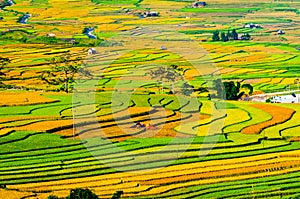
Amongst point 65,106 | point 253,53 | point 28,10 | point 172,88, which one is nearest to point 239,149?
point 65,106

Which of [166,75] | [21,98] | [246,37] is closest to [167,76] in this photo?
[166,75]

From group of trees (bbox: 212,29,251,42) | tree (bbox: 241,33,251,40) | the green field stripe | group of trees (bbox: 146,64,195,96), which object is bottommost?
tree (bbox: 241,33,251,40)

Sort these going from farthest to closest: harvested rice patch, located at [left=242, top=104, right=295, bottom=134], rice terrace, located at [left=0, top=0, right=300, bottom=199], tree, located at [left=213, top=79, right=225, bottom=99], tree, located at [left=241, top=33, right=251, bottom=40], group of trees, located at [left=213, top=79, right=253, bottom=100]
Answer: tree, located at [left=241, top=33, right=251, bottom=40] → tree, located at [left=213, top=79, right=225, bottom=99] → group of trees, located at [left=213, top=79, right=253, bottom=100] → harvested rice patch, located at [left=242, top=104, right=295, bottom=134] → rice terrace, located at [left=0, top=0, right=300, bottom=199]

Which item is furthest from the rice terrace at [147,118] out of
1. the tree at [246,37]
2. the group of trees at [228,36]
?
the tree at [246,37]

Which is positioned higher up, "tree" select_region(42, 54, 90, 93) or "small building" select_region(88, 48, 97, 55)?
"tree" select_region(42, 54, 90, 93)

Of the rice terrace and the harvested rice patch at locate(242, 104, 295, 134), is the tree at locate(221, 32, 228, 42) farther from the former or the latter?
the harvested rice patch at locate(242, 104, 295, 134)

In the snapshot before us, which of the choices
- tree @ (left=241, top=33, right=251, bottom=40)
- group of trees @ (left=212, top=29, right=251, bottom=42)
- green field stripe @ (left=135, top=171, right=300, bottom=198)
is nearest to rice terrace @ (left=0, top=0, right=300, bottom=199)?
green field stripe @ (left=135, top=171, right=300, bottom=198)

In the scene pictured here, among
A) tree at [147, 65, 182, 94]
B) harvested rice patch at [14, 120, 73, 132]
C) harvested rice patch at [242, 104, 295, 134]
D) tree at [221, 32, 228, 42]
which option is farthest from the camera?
tree at [221, 32, 228, 42]
